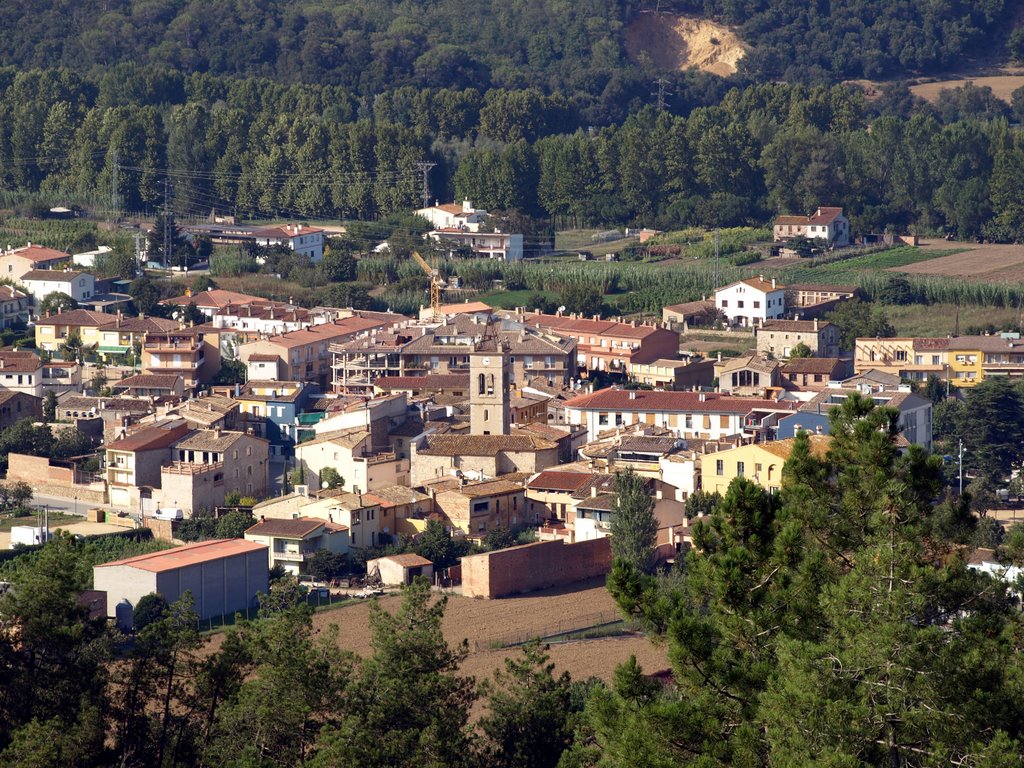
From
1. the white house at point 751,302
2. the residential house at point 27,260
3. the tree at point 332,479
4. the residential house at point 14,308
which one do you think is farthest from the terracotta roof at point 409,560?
the residential house at point 27,260

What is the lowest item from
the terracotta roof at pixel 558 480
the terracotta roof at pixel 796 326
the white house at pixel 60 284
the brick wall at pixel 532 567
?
the brick wall at pixel 532 567

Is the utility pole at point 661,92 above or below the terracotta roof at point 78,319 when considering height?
above

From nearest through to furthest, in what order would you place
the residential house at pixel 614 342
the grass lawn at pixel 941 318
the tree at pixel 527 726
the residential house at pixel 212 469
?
the tree at pixel 527 726
the residential house at pixel 212 469
the residential house at pixel 614 342
the grass lawn at pixel 941 318

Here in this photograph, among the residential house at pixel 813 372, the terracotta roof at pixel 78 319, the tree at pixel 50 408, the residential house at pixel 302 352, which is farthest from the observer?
the terracotta roof at pixel 78 319

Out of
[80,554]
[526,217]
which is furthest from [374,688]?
[526,217]

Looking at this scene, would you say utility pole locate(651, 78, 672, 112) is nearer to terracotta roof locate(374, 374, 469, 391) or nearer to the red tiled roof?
terracotta roof locate(374, 374, 469, 391)

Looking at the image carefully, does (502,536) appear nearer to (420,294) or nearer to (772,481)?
(772,481)

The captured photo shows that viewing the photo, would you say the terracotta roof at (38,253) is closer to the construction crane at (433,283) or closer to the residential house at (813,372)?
the construction crane at (433,283)
